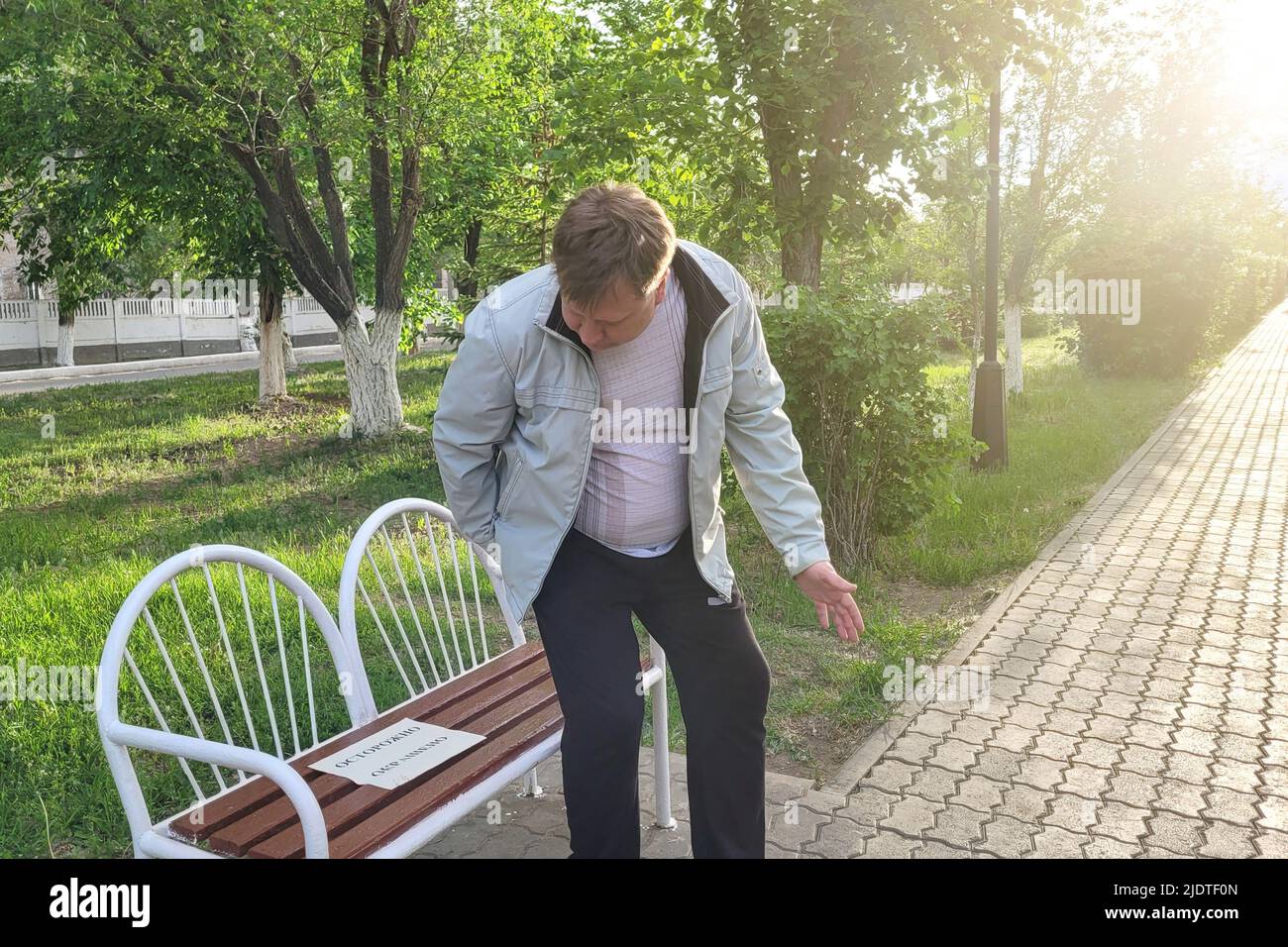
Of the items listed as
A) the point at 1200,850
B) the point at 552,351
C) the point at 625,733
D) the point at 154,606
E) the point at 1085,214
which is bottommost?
the point at 1200,850

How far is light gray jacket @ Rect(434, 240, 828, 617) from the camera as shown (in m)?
2.46

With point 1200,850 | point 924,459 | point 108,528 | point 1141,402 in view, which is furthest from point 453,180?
point 1200,850

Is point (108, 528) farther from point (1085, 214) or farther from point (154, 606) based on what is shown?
point (1085, 214)

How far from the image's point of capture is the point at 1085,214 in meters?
14.9

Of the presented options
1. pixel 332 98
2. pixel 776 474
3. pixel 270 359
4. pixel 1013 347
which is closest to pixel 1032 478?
pixel 1013 347

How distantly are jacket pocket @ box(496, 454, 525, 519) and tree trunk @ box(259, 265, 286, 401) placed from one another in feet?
47.5

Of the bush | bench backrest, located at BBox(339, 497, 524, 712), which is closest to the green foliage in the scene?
bench backrest, located at BBox(339, 497, 524, 712)

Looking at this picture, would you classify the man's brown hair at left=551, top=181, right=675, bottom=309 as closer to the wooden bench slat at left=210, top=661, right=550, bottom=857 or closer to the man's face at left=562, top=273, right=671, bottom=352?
the man's face at left=562, top=273, right=671, bottom=352

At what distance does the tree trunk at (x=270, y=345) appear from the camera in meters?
16.1

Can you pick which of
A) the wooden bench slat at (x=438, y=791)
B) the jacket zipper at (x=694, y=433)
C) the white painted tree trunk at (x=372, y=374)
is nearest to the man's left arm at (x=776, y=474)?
the jacket zipper at (x=694, y=433)

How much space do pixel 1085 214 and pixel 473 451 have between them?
47.7ft

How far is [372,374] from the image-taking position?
12.5 metres
